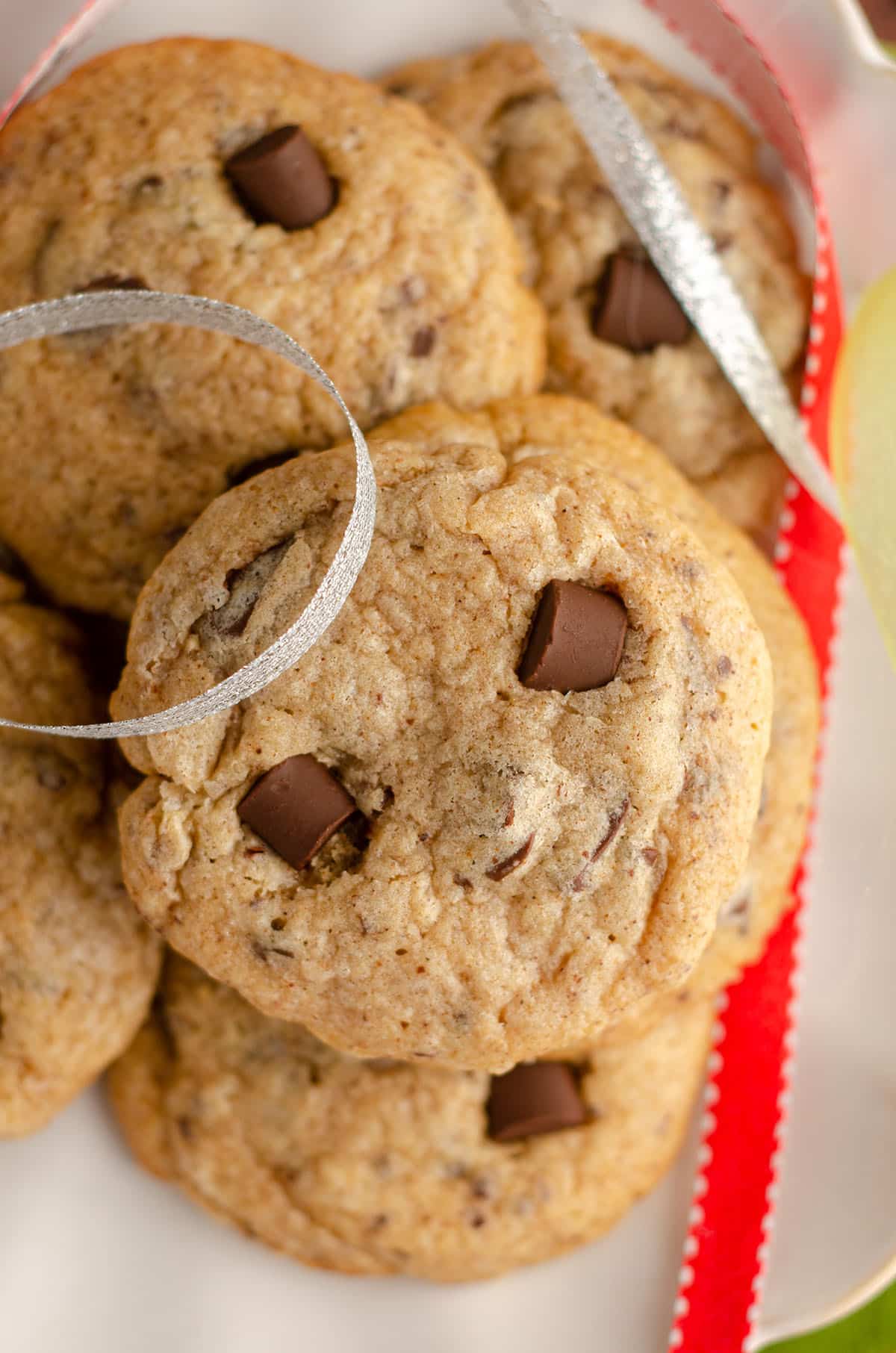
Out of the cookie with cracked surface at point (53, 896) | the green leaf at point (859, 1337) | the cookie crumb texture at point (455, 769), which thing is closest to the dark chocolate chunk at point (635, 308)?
the cookie crumb texture at point (455, 769)

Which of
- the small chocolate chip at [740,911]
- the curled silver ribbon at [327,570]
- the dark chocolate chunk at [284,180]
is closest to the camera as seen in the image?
the curled silver ribbon at [327,570]

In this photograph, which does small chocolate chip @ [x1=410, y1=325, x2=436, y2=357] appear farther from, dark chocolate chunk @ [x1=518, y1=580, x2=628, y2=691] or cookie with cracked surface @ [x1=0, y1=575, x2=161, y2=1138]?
cookie with cracked surface @ [x1=0, y1=575, x2=161, y2=1138]

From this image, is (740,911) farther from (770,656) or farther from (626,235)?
(626,235)

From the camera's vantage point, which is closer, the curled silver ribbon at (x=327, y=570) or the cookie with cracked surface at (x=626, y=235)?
the curled silver ribbon at (x=327, y=570)

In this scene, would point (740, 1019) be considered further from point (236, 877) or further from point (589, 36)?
point (589, 36)

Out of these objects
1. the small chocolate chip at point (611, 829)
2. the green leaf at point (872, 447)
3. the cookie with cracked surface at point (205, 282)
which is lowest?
the green leaf at point (872, 447)

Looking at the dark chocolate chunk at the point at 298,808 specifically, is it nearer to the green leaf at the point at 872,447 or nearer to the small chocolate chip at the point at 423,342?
the small chocolate chip at the point at 423,342

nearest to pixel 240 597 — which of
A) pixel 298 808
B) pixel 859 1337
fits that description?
pixel 298 808

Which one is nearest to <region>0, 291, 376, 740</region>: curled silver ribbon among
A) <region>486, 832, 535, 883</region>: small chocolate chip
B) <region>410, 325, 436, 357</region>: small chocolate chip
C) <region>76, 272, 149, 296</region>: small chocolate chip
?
<region>76, 272, 149, 296</region>: small chocolate chip
